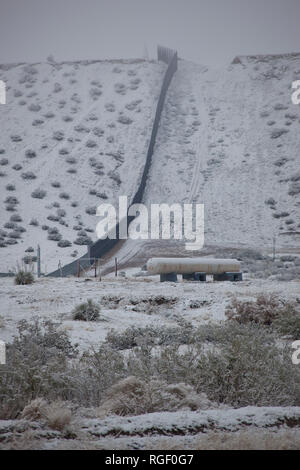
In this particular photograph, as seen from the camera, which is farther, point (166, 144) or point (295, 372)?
point (166, 144)

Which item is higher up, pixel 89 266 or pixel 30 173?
pixel 30 173

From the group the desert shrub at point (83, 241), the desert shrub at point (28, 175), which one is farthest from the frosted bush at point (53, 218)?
the desert shrub at point (28, 175)

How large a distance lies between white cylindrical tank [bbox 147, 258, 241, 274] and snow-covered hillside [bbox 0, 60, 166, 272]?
25.0ft

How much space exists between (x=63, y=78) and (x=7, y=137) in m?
13.5

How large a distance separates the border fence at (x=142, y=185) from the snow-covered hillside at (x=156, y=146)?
71 cm

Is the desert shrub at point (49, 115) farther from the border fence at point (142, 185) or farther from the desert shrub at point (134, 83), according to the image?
the border fence at point (142, 185)

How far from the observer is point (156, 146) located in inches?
1692

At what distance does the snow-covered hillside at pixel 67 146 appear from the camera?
2948cm

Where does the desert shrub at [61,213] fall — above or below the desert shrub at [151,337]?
above

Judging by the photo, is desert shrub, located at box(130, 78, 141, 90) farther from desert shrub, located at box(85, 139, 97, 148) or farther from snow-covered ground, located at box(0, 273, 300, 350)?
snow-covered ground, located at box(0, 273, 300, 350)

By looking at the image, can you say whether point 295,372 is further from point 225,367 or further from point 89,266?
point 89,266

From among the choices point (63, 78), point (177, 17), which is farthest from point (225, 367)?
point (177, 17)

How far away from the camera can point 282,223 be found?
33500 millimetres

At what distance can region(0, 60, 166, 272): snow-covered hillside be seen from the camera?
2948cm
